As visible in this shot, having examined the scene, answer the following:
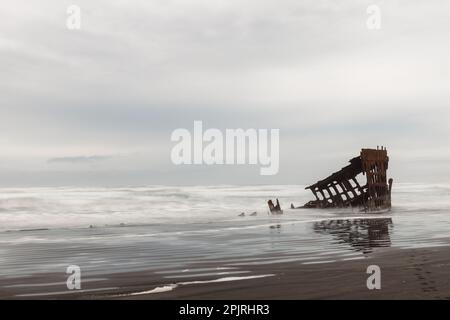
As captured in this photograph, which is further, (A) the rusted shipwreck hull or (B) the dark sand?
(A) the rusted shipwreck hull

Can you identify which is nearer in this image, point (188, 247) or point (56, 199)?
point (188, 247)

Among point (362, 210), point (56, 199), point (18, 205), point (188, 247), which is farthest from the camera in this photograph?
point (56, 199)

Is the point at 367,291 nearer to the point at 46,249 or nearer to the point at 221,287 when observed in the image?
the point at 221,287

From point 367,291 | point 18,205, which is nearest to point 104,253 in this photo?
point 367,291

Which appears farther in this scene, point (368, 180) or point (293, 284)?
point (368, 180)

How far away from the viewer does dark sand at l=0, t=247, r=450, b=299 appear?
507 centimetres

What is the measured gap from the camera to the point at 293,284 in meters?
5.65

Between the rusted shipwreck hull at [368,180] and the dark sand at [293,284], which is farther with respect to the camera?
the rusted shipwreck hull at [368,180]

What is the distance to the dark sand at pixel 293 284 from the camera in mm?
5070

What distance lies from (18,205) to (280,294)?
30.4m

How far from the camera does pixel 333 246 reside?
975 centimetres
